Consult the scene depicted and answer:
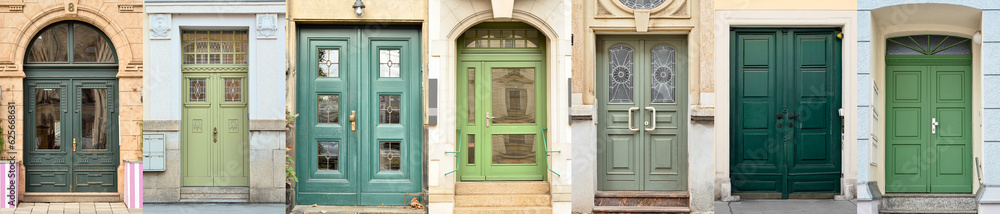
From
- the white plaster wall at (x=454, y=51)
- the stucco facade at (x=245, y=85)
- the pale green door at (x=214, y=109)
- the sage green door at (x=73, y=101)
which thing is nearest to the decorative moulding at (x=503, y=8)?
the white plaster wall at (x=454, y=51)

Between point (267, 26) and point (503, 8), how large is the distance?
1.64 meters

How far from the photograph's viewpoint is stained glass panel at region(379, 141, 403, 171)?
22.2 feet

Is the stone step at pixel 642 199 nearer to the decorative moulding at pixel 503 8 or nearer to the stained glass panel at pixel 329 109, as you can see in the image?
the decorative moulding at pixel 503 8

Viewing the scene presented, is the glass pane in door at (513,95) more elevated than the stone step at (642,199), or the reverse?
the glass pane in door at (513,95)

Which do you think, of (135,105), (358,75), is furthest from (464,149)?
(135,105)

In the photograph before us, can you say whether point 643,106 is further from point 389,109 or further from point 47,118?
point 47,118

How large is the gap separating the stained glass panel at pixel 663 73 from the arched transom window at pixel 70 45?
3756mm

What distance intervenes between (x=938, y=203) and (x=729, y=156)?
1.68m

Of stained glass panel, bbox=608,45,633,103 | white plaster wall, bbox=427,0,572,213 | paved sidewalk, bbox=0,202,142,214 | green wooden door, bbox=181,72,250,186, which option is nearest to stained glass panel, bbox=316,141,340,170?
green wooden door, bbox=181,72,250,186

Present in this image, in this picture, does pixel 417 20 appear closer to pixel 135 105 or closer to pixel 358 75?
pixel 358 75

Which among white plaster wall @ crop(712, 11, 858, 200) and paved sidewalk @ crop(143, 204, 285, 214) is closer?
paved sidewalk @ crop(143, 204, 285, 214)

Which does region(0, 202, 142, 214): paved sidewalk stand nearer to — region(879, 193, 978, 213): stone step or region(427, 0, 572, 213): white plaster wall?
region(427, 0, 572, 213): white plaster wall

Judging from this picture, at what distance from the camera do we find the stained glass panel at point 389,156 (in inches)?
267

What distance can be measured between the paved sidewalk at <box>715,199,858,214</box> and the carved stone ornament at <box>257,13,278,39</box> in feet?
10.9
